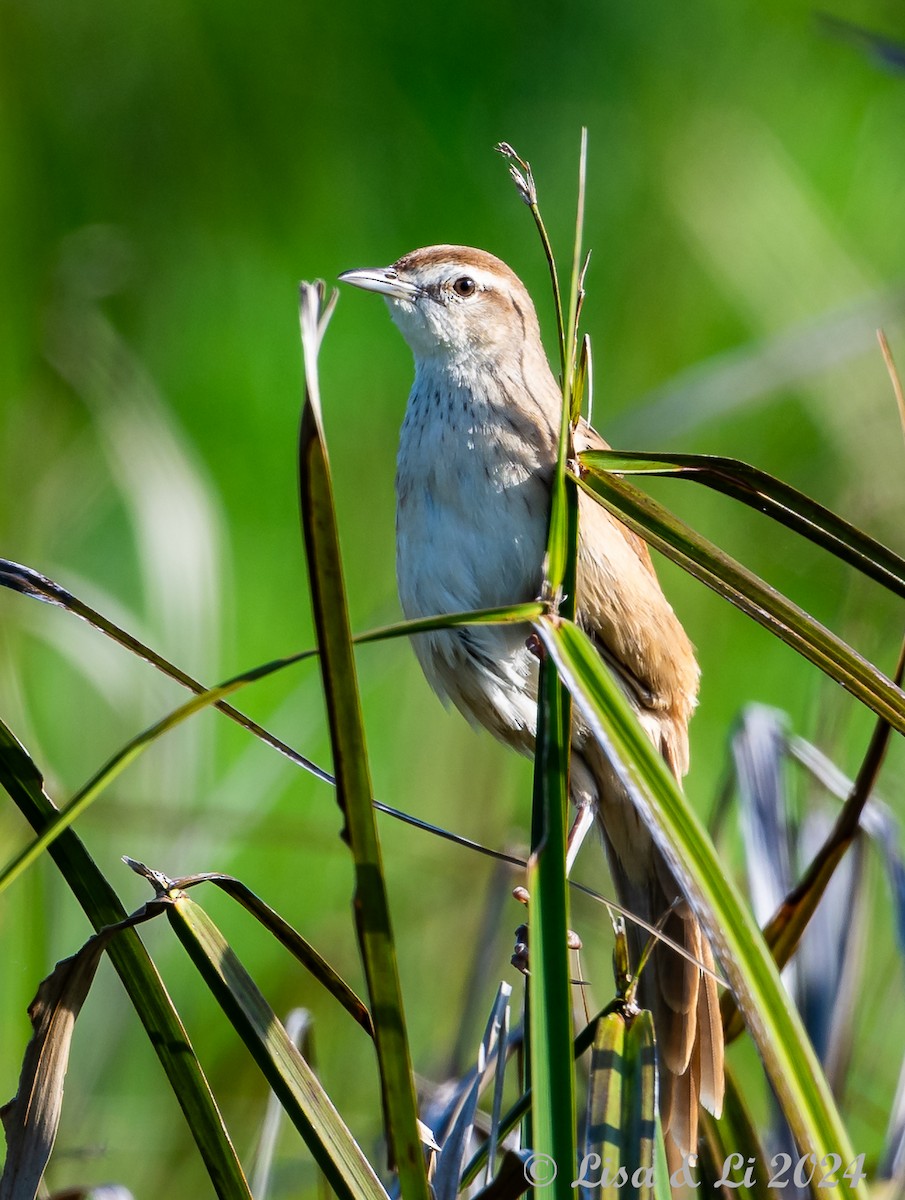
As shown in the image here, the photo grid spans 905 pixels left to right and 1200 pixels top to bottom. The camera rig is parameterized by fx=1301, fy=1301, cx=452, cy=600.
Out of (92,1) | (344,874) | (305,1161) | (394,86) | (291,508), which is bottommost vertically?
(305,1161)

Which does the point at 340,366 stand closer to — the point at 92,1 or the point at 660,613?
the point at 92,1

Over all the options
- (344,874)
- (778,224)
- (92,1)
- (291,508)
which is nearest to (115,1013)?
(344,874)

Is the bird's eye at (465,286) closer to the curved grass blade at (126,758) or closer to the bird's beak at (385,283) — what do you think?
the bird's beak at (385,283)

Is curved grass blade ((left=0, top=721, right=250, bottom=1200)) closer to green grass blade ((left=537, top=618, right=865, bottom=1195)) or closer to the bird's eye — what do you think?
green grass blade ((left=537, top=618, right=865, bottom=1195))

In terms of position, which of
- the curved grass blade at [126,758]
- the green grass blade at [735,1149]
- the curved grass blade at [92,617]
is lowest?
the green grass blade at [735,1149]

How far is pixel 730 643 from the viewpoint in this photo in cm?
465

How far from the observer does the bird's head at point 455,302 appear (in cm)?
206

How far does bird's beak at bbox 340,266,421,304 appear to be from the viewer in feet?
6.86

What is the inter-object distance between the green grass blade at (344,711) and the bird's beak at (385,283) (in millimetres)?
1172

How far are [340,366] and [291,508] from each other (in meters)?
0.57

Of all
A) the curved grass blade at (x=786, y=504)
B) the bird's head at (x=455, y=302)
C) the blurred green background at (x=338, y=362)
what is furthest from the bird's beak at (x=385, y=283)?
the curved grass blade at (x=786, y=504)

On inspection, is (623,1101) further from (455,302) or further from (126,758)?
(455,302)

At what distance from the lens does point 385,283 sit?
2.13m

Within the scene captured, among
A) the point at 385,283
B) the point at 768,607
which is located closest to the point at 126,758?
the point at 768,607
